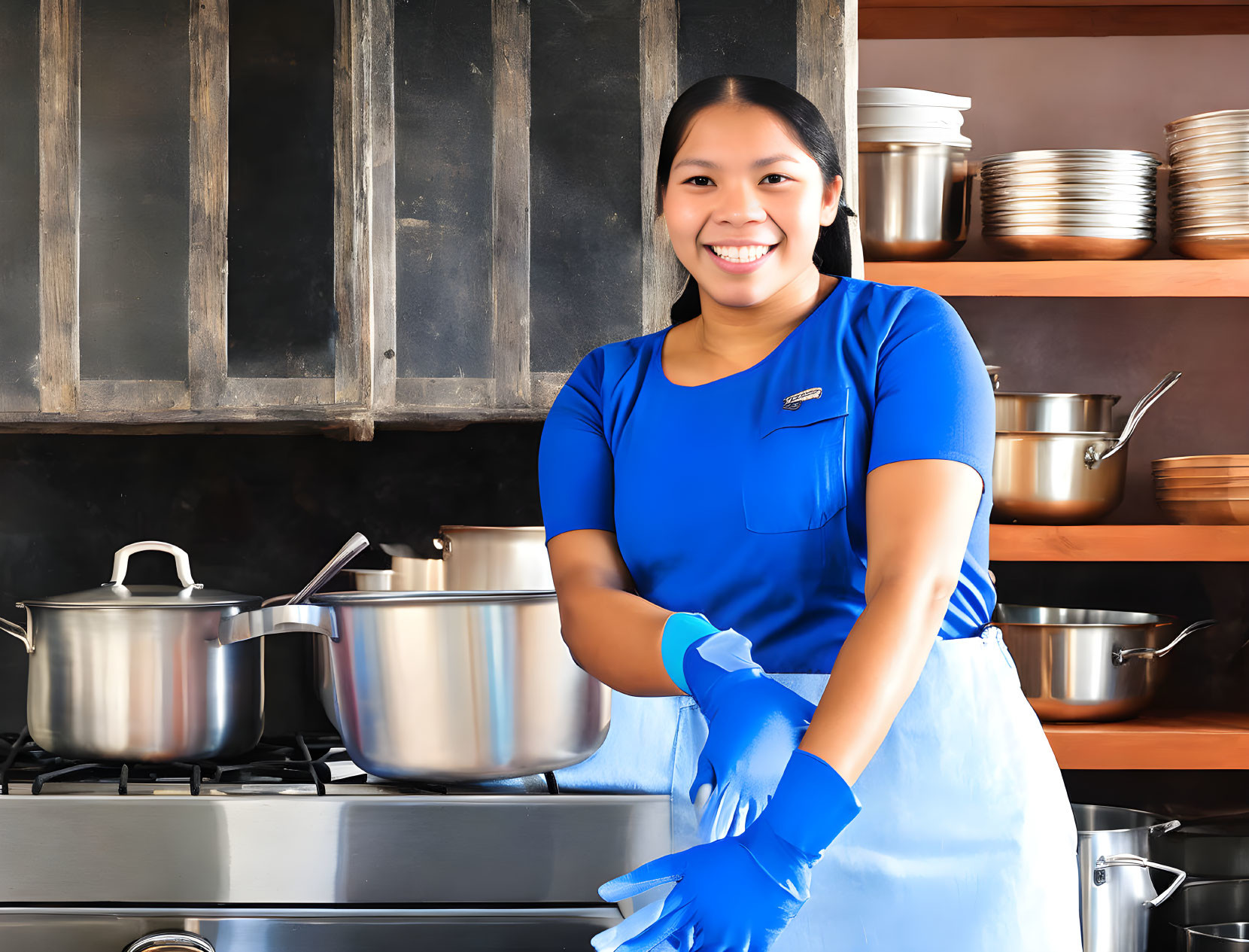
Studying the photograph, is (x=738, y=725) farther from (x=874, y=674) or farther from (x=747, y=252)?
(x=747, y=252)

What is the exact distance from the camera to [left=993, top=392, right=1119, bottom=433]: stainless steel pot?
Answer: 1.97 m

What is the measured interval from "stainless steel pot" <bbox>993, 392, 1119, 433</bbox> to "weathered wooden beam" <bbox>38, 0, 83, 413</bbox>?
1.63m

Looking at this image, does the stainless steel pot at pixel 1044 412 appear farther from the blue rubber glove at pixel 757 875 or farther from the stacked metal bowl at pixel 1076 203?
the blue rubber glove at pixel 757 875

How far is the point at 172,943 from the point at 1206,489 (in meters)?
1.82

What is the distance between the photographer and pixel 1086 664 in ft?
6.13

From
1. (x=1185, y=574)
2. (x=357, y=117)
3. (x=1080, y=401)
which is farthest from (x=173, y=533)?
(x=1185, y=574)

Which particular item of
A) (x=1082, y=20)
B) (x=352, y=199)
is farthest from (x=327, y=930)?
(x=1082, y=20)

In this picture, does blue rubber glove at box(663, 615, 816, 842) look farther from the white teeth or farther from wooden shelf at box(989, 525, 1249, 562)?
wooden shelf at box(989, 525, 1249, 562)

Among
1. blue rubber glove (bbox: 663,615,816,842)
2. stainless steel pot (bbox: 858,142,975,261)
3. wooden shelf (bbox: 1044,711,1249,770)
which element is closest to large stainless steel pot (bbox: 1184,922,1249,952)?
wooden shelf (bbox: 1044,711,1249,770)

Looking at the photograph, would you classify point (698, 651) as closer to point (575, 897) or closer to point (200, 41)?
point (575, 897)

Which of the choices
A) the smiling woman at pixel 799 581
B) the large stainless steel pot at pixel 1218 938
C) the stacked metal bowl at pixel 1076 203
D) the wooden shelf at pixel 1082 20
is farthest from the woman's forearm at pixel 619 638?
the wooden shelf at pixel 1082 20

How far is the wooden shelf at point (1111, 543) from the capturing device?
6.30 feet

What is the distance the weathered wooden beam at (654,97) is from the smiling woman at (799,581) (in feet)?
2.22

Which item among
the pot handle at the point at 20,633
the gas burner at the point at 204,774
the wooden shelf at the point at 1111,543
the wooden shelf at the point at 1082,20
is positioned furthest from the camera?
the wooden shelf at the point at 1082,20
